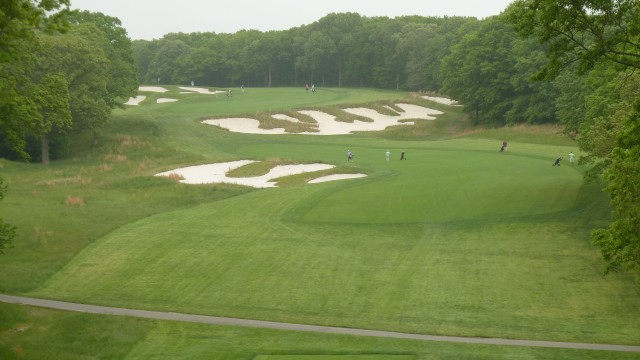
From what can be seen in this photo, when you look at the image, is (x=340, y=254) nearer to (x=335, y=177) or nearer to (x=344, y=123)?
(x=335, y=177)

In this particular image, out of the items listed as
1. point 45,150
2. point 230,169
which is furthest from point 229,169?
point 45,150

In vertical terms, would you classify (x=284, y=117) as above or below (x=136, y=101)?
below

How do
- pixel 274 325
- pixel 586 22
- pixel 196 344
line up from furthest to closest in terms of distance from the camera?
1. pixel 274 325
2. pixel 196 344
3. pixel 586 22

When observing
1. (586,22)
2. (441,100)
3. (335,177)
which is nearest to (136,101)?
(441,100)

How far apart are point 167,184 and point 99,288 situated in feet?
68.2

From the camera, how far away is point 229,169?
56.6m

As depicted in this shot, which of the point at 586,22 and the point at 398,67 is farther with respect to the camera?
the point at 398,67

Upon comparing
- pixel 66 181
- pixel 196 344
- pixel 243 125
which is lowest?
pixel 196 344

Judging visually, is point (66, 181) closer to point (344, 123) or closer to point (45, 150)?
point (45, 150)

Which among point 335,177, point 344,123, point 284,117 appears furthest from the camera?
point 344,123

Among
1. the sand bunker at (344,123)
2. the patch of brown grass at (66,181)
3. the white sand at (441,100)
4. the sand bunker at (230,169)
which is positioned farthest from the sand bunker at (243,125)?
the white sand at (441,100)

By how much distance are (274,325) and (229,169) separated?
110ft

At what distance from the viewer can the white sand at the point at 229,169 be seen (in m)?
51.5

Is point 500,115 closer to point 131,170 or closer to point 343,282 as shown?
point 131,170
